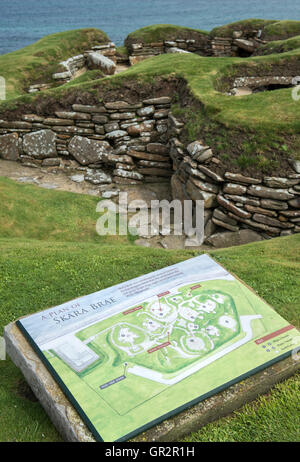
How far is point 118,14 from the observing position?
252 ft

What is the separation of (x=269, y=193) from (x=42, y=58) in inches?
572

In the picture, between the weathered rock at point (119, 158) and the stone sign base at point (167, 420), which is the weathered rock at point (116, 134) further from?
the stone sign base at point (167, 420)

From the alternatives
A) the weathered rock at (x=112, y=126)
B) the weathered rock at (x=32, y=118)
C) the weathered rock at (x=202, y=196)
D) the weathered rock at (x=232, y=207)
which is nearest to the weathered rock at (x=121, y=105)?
the weathered rock at (x=112, y=126)

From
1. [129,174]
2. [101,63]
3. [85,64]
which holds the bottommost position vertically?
[129,174]

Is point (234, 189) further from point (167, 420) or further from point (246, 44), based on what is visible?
point (246, 44)

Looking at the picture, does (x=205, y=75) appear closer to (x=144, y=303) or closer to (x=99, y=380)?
(x=144, y=303)

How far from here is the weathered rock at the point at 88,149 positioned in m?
11.9

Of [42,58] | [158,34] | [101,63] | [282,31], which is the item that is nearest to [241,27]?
[282,31]

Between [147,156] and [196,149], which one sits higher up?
[196,149]

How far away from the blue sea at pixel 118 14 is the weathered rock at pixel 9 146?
36.8 metres

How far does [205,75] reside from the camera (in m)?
12.0

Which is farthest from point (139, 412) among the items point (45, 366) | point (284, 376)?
point (284, 376)

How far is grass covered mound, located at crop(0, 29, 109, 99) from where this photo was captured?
1633cm

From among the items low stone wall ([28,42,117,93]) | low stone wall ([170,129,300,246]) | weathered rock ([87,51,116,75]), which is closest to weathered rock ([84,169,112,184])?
low stone wall ([170,129,300,246])
